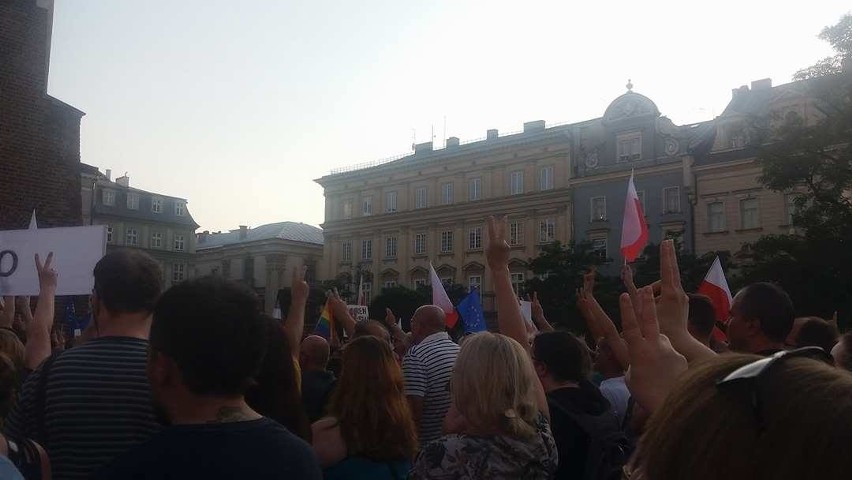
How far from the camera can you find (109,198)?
72938mm

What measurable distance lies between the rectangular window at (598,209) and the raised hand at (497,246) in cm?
4729

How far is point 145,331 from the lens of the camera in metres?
3.41

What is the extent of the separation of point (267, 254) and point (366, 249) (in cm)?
1659

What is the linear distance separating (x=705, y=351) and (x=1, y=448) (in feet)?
8.43

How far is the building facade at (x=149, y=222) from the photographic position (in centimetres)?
7238

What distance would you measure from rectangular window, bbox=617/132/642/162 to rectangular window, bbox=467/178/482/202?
10.8 metres

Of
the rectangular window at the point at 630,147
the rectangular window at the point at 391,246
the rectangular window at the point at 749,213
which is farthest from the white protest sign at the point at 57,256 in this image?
the rectangular window at the point at 391,246

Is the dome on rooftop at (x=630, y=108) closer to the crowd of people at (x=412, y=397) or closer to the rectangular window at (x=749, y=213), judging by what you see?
the rectangular window at (x=749, y=213)

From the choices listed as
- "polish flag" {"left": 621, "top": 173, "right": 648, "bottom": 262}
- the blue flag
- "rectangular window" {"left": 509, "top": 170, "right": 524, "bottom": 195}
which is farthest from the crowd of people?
"rectangular window" {"left": 509, "top": 170, "right": 524, "bottom": 195}

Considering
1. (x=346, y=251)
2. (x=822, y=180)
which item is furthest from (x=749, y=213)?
(x=346, y=251)

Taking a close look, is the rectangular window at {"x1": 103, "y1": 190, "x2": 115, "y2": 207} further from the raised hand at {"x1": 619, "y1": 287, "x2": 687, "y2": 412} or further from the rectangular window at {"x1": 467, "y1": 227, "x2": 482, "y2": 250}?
the raised hand at {"x1": 619, "y1": 287, "x2": 687, "y2": 412}

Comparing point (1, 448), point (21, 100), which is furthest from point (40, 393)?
point (21, 100)

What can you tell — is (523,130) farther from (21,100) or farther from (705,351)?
(705,351)

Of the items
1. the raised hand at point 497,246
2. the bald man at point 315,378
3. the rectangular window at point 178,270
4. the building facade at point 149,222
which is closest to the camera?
the raised hand at point 497,246
